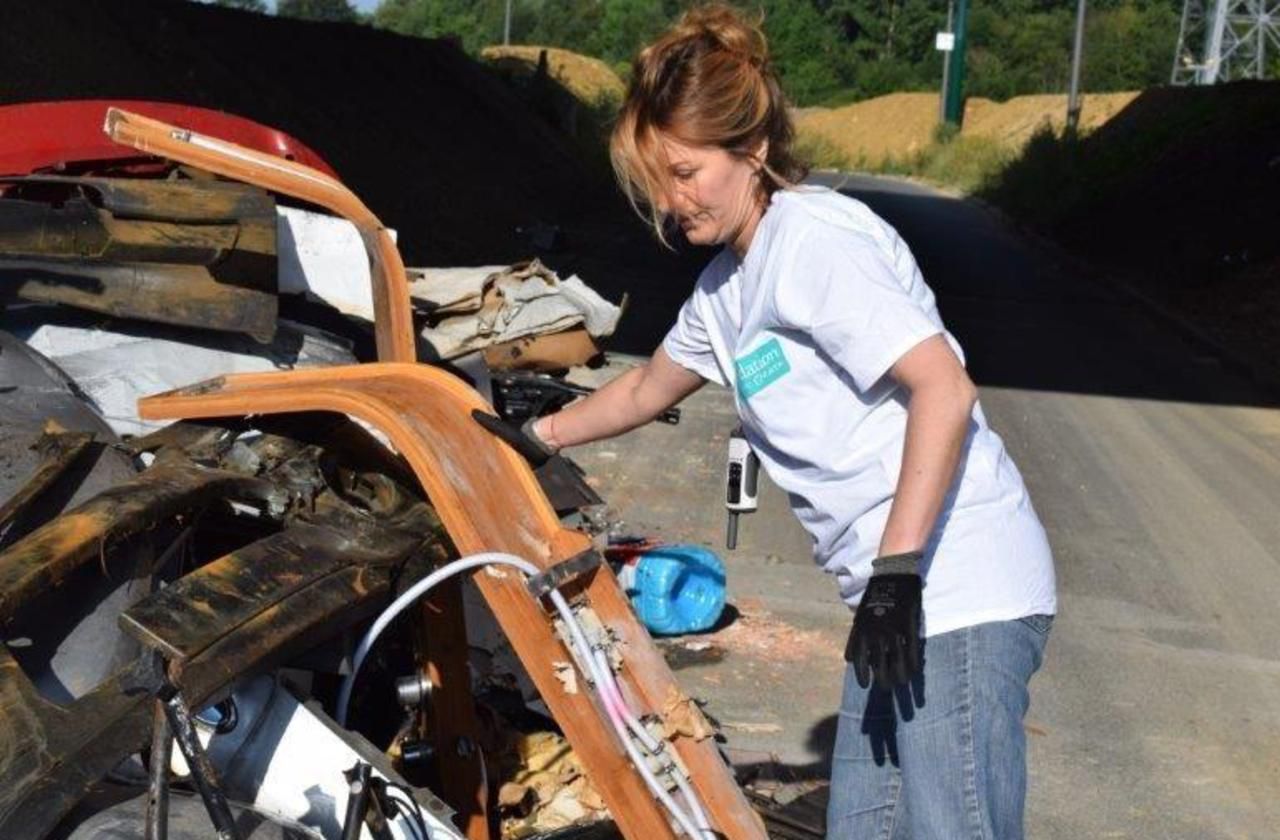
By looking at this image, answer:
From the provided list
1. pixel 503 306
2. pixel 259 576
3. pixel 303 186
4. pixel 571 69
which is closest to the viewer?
pixel 259 576

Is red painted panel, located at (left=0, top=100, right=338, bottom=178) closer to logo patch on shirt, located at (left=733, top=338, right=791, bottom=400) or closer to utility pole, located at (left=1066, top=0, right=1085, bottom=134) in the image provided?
logo patch on shirt, located at (left=733, top=338, right=791, bottom=400)

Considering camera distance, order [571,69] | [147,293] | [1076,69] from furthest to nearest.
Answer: [571,69], [1076,69], [147,293]

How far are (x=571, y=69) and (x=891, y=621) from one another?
1779 inches

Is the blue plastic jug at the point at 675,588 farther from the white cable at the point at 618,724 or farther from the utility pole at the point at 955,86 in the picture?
the utility pole at the point at 955,86

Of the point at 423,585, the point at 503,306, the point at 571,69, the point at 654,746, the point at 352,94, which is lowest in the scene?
the point at 571,69

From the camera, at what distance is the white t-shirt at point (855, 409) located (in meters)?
2.85

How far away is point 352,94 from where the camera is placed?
77.5ft

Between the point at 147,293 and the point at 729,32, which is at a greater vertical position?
the point at 729,32

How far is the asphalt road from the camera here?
5.83 metres

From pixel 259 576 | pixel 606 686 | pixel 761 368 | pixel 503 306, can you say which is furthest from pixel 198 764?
pixel 503 306

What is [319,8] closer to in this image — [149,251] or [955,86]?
[955,86]

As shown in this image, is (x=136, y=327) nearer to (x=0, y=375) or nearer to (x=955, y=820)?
(x=0, y=375)

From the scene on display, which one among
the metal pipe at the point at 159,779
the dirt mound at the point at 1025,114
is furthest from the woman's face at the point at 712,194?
the dirt mound at the point at 1025,114

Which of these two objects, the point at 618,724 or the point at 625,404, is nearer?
the point at 618,724
